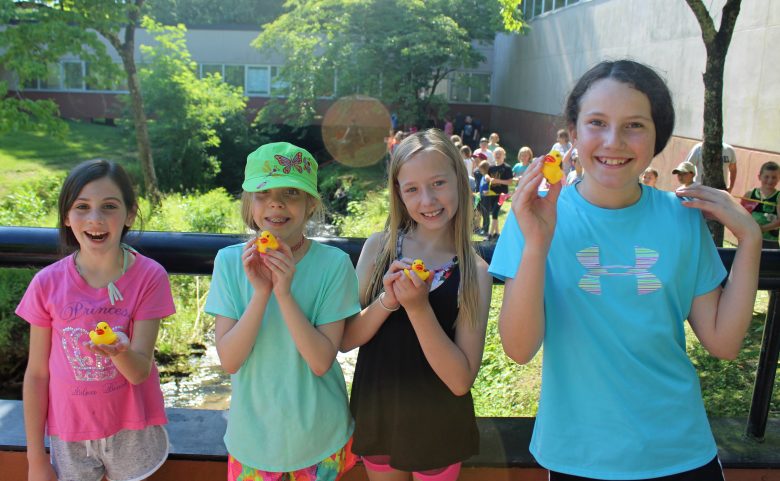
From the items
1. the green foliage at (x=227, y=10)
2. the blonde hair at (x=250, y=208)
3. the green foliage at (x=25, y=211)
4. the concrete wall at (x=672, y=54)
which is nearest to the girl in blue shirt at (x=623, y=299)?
the blonde hair at (x=250, y=208)

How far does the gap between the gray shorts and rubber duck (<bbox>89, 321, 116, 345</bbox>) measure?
41 cm

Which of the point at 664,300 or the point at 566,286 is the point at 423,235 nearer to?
the point at 566,286

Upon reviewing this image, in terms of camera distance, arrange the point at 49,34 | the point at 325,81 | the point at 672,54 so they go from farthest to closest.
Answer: the point at 325,81, the point at 672,54, the point at 49,34

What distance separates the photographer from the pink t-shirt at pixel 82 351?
2006 millimetres

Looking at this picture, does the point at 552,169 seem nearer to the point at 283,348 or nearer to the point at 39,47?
the point at 283,348

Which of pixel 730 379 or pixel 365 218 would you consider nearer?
pixel 730 379

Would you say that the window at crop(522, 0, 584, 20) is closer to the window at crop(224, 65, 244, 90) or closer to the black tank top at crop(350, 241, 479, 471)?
the window at crop(224, 65, 244, 90)

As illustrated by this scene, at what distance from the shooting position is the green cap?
1958 millimetres

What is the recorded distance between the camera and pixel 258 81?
33.8m

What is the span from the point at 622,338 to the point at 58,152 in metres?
28.1

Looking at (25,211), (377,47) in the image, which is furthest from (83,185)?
(377,47)

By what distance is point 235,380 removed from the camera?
79.1 inches

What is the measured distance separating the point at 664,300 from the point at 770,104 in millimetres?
10599

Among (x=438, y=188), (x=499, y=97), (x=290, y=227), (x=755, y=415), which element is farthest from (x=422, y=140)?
(x=499, y=97)
